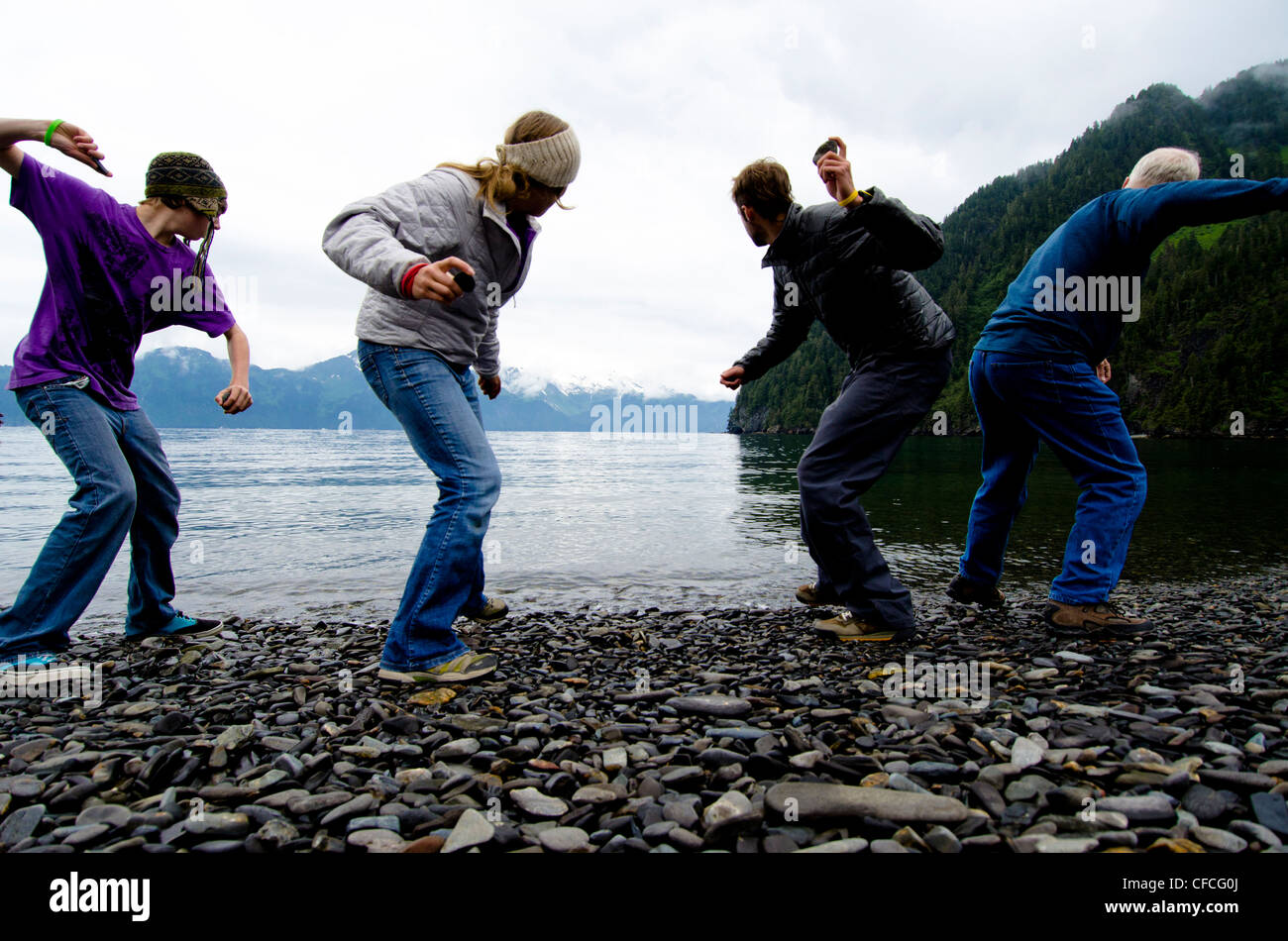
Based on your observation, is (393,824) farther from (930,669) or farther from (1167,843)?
(930,669)

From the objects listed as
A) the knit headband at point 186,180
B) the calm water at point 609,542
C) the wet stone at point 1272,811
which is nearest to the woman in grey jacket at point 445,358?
the knit headband at point 186,180

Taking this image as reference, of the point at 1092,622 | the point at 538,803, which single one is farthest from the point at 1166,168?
the point at 538,803

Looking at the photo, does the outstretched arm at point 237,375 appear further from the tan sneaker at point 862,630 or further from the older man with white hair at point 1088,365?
the older man with white hair at point 1088,365

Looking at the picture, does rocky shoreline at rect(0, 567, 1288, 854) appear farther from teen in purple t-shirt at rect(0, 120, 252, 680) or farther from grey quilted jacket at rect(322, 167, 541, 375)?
grey quilted jacket at rect(322, 167, 541, 375)

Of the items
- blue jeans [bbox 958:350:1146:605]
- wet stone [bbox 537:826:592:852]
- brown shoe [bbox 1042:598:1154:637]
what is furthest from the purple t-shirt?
brown shoe [bbox 1042:598:1154:637]

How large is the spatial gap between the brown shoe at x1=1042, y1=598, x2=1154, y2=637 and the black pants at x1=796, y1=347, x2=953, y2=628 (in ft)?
3.31

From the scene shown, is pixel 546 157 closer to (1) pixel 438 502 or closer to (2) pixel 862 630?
(1) pixel 438 502

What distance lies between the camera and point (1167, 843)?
2.05m

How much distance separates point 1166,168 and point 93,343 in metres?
7.57

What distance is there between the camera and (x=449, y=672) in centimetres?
390

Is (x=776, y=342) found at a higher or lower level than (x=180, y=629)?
higher

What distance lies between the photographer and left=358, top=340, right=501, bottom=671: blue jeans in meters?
3.85

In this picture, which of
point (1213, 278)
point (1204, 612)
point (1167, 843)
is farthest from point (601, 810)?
point (1213, 278)

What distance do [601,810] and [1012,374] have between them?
14.1 feet
